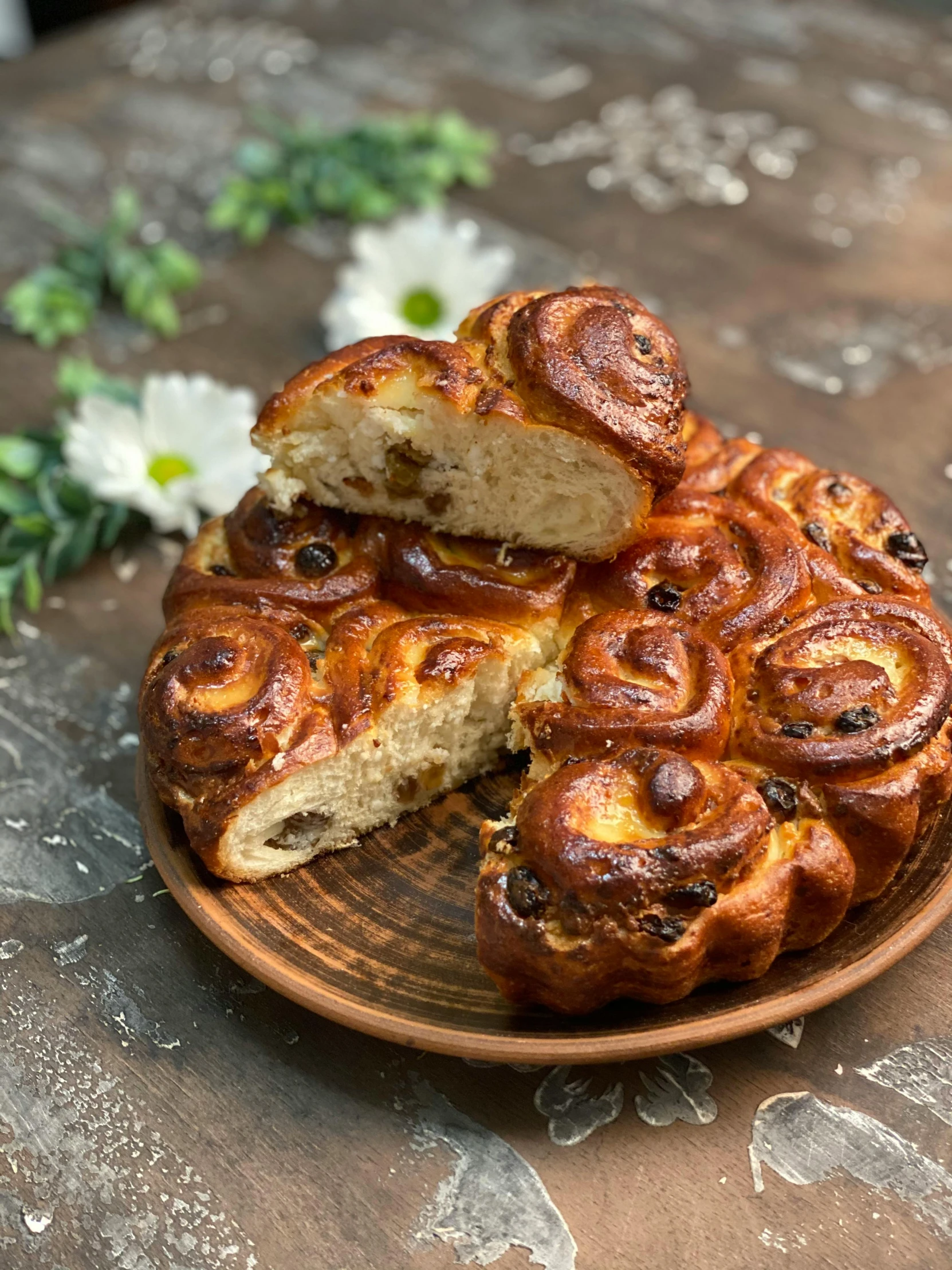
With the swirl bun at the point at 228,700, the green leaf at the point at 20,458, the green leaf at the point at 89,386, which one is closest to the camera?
the swirl bun at the point at 228,700

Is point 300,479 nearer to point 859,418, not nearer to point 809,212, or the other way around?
point 859,418

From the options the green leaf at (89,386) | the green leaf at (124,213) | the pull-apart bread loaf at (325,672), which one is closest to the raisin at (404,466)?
the pull-apart bread loaf at (325,672)

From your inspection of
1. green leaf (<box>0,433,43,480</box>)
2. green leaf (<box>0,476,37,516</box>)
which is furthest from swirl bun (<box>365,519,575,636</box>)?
green leaf (<box>0,433,43,480</box>)

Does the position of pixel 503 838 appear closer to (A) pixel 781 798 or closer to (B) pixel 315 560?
(A) pixel 781 798

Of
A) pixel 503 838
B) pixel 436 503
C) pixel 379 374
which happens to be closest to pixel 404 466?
pixel 436 503

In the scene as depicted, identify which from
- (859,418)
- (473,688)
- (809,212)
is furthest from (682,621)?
(809,212)

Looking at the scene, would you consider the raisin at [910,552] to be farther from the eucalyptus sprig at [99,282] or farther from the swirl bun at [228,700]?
the eucalyptus sprig at [99,282]

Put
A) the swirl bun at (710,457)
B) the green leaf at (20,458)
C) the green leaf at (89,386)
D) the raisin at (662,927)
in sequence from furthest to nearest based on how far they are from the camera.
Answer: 1. the green leaf at (89,386)
2. the green leaf at (20,458)
3. the swirl bun at (710,457)
4. the raisin at (662,927)
